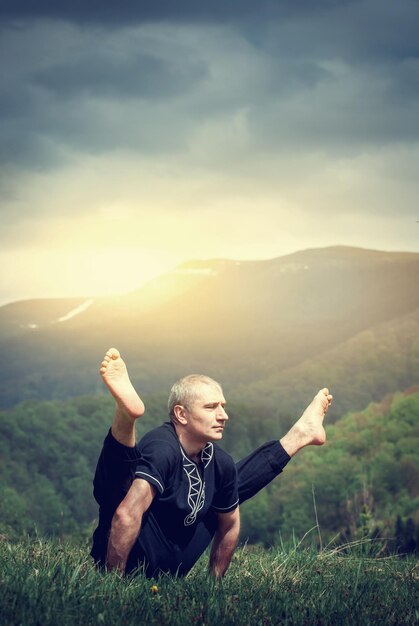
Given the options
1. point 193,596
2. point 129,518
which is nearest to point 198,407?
point 129,518

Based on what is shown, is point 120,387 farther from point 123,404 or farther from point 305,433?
point 305,433

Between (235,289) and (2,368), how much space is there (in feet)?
185

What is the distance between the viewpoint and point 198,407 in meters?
4.97

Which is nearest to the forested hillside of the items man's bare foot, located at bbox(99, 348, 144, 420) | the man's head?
the man's head

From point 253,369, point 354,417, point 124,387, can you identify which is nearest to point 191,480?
point 124,387

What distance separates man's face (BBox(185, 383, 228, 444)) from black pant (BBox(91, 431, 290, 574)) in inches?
15.8

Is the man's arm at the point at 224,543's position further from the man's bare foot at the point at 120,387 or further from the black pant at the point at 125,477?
the man's bare foot at the point at 120,387

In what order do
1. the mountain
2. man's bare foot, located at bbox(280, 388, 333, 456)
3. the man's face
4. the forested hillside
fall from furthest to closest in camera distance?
the mountain, the forested hillside, man's bare foot, located at bbox(280, 388, 333, 456), the man's face

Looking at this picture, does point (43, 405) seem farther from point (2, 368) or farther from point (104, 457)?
point (104, 457)

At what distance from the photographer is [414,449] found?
322ft

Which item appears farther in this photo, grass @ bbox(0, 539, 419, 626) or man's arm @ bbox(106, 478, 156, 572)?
man's arm @ bbox(106, 478, 156, 572)

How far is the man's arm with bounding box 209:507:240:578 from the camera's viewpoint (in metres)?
5.30

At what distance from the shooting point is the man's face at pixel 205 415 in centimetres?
495

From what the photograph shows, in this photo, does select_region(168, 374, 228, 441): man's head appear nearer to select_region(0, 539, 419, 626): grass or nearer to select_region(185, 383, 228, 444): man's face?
select_region(185, 383, 228, 444): man's face
